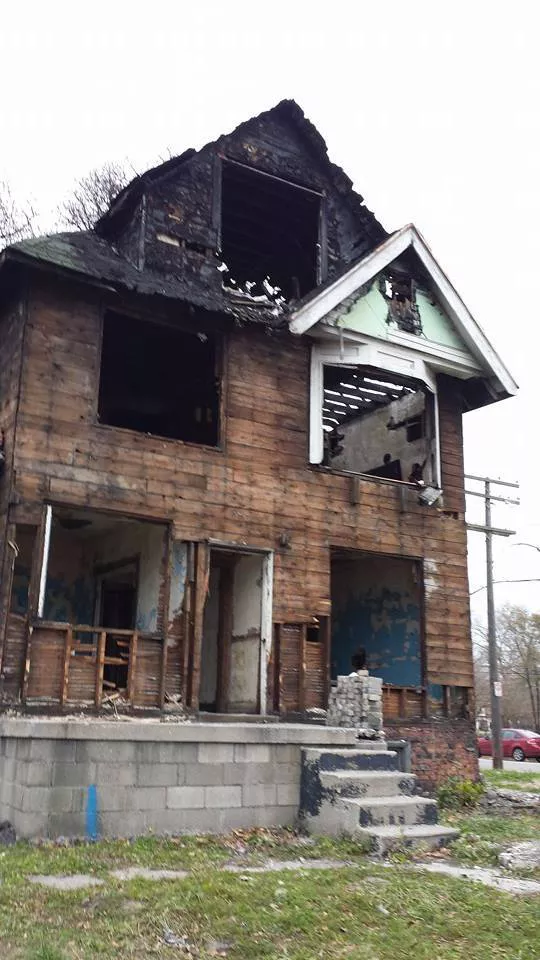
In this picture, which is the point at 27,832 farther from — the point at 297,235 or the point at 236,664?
the point at 297,235

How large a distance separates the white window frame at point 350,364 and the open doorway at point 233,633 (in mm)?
2087

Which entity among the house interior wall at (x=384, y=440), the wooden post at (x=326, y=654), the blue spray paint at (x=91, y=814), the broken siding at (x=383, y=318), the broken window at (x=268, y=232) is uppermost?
the broken window at (x=268, y=232)

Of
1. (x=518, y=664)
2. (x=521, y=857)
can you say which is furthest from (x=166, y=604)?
(x=518, y=664)

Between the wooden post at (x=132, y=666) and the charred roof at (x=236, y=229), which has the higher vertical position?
the charred roof at (x=236, y=229)

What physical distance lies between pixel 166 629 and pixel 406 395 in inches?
294

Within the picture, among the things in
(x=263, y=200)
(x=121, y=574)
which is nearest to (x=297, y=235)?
(x=263, y=200)

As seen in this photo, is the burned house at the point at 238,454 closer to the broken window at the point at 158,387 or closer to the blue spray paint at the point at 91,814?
the broken window at the point at 158,387

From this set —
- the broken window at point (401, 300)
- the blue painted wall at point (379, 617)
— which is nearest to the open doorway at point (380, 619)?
the blue painted wall at point (379, 617)

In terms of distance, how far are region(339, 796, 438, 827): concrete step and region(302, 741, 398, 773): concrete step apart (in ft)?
1.96

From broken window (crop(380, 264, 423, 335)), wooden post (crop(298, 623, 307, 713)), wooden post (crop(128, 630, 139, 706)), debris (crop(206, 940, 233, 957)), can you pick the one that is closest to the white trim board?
broken window (crop(380, 264, 423, 335))

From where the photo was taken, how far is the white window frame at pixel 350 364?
47.3 ft

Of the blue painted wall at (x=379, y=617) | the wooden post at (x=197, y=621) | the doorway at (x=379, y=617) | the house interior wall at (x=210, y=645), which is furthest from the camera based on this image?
the blue painted wall at (x=379, y=617)

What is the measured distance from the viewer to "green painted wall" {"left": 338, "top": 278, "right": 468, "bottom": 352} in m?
14.9

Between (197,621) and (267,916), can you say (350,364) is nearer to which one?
(197,621)
